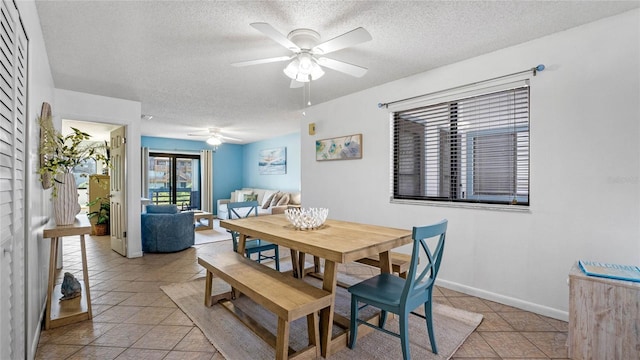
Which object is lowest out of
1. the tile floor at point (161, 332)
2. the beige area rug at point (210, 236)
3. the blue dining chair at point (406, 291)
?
the beige area rug at point (210, 236)

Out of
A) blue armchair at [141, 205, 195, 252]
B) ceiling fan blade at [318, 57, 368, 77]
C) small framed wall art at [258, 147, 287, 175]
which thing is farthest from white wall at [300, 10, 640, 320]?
small framed wall art at [258, 147, 287, 175]

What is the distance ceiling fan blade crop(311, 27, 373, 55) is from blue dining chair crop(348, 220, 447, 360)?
1.23 metres

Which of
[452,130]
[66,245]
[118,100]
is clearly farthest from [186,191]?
[452,130]

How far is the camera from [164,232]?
14.3ft

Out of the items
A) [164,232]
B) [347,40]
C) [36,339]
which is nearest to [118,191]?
[164,232]

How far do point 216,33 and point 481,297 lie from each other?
3256mm

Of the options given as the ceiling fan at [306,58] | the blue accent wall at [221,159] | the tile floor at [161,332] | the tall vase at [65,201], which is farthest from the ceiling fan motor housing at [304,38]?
the blue accent wall at [221,159]

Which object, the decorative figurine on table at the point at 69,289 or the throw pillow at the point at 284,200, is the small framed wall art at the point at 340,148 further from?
the decorative figurine on table at the point at 69,289

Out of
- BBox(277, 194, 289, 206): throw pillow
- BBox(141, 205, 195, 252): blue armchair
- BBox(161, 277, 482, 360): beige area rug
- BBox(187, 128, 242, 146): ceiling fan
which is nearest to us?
BBox(161, 277, 482, 360): beige area rug

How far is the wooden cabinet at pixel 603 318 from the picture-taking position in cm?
165

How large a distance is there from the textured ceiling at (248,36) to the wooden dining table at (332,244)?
5.01 ft

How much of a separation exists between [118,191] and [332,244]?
405 cm

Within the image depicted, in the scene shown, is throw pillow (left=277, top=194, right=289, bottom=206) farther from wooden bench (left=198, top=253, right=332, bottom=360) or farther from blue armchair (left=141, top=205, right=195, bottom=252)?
wooden bench (left=198, top=253, right=332, bottom=360)

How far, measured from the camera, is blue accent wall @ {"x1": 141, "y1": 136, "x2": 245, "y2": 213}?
789 centimetres
